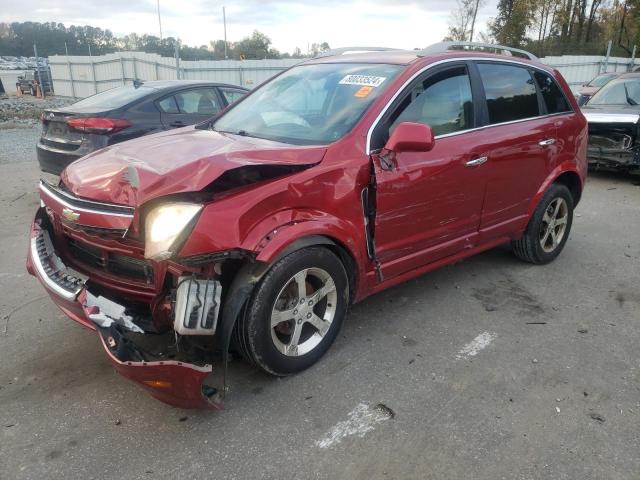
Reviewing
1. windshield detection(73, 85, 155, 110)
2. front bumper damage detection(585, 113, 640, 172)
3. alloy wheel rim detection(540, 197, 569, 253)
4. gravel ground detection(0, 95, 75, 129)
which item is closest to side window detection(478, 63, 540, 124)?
alloy wheel rim detection(540, 197, 569, 253)

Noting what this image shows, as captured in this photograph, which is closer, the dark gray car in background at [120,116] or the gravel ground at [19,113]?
the dark gray car in background at [120,116]

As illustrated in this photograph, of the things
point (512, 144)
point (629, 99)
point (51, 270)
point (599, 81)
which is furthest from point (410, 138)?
point (599, 81)

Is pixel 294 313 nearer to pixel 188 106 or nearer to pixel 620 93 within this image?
pixel 188 106

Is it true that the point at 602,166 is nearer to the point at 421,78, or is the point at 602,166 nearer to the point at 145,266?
the point at 421,78

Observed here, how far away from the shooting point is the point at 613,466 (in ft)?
8.01

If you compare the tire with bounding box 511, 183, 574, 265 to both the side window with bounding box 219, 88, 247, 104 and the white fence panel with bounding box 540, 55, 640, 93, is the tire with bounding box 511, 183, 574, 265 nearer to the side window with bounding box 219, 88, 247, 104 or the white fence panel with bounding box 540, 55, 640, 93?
the side window with bounding box 219, 88, 247, 104

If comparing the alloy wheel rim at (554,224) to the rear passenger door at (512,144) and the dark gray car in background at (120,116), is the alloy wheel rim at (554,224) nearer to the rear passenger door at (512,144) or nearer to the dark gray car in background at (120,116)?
the rear passenger door at (512,144)

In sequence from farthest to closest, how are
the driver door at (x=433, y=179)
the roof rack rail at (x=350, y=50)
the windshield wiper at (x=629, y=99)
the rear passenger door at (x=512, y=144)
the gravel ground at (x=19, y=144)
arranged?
the gravel ground at (x=19, y=144) < the windshield wiper at (x=629, y=99) < the roof rack rail at (x=350, y=50) < the rear passenger door at (x=512, y=144) < the driver door at (x=433, y=179)

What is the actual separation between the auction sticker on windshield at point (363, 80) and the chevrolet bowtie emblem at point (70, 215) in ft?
6.36

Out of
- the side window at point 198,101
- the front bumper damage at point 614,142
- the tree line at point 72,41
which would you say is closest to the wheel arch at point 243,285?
the side window at point 198,101

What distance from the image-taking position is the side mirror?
3064 millimetres

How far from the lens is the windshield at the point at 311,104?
332 centimetres

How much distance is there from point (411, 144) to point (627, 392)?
191cm

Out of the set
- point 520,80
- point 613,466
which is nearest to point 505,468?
point 613,466
